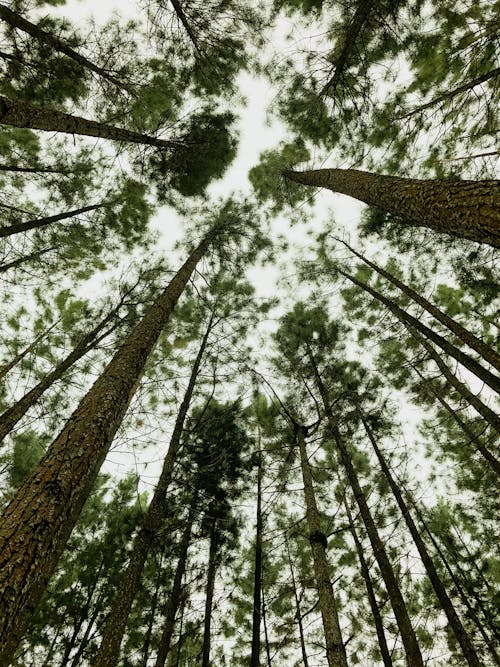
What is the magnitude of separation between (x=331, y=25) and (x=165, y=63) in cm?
321

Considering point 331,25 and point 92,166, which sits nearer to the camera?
point 331,25

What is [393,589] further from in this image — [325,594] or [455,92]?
[455,92]

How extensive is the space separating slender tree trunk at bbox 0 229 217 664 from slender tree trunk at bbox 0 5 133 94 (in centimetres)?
596

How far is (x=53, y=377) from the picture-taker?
25.8 feet

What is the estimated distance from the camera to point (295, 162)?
8.91m

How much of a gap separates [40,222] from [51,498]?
276 inches

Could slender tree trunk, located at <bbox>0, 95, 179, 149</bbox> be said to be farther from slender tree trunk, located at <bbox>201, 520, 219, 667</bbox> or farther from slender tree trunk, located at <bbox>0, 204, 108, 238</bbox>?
slender tree trunk, located at <bbox>201, 520, 219, 667</bbox>

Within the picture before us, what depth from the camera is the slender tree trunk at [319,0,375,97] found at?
19.2 ft

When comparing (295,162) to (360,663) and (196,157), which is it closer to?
(196,157)

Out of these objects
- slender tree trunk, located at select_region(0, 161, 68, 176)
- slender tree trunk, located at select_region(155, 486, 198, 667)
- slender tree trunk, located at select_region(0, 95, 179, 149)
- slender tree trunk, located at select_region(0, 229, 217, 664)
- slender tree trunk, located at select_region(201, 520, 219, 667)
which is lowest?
slender tree trunk, located at select_region(0, 229, 217, 664)

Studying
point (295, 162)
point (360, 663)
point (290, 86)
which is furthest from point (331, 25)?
point (360, 663)

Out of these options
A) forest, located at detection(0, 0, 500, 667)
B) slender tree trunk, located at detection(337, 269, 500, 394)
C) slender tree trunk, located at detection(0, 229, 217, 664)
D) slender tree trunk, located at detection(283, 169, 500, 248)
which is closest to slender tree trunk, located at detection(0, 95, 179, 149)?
forest, located at detection(0, 0, 500, 667)

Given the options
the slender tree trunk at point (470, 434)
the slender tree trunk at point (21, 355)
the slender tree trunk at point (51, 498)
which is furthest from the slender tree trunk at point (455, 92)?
the slender tree trunk at point (21, 355)

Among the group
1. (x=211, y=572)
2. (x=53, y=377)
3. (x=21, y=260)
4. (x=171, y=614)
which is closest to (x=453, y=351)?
(x=171, y=614)
